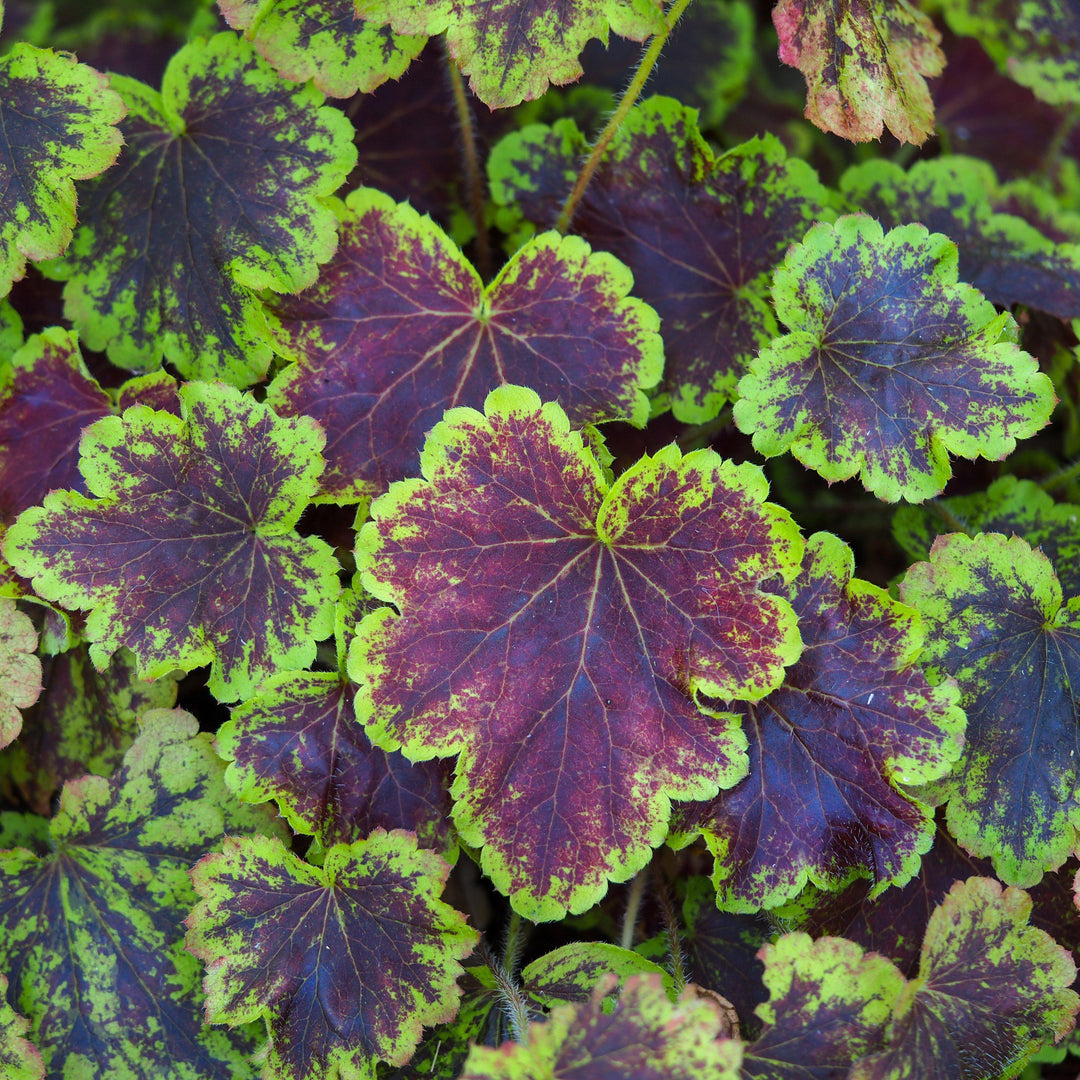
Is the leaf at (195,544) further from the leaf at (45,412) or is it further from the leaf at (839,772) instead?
the leaf at (839,772)

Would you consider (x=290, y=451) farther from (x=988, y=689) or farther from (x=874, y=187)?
(x=874, y=187)

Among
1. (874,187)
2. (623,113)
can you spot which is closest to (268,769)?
(623,113)

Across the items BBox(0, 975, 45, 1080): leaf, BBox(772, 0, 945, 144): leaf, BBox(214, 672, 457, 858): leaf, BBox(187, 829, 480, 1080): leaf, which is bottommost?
BBox(0, 975, 45, 1080): leaf

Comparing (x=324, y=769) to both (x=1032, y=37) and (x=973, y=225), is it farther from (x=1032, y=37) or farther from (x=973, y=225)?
(x=1032, y=37)

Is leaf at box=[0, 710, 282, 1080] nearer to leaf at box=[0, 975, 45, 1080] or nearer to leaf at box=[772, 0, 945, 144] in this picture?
leaf at box=[0, 975, 45, 1080]

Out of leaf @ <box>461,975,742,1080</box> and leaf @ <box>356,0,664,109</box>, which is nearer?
leaf @ <box>461,975,742,1080</box>

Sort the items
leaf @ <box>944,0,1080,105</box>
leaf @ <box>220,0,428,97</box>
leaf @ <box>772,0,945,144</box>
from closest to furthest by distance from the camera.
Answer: leaf @ <box>772,0,945,144</box> → leaf @ <box>220,0,428,97</box> → leaf @ <box>944,0,1080,105</box>

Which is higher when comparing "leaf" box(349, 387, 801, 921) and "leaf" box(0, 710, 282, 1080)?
"leaf" box(349, 387, 801, 921)

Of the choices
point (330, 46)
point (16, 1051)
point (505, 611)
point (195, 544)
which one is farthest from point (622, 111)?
point (16, 1051)

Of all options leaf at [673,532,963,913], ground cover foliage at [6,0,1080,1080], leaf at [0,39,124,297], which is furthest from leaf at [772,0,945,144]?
leaf at [0,39,124,297]
